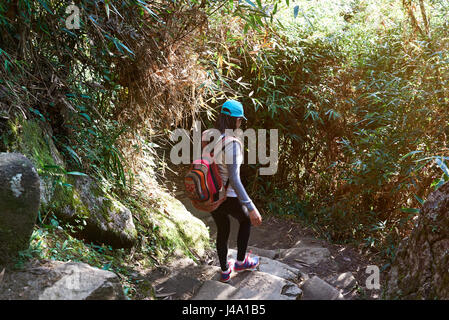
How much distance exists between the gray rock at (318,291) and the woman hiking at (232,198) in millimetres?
486

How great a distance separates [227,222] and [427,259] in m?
1.35

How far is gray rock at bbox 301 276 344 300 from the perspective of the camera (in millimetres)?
2814

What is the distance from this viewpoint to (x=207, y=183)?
2.70m

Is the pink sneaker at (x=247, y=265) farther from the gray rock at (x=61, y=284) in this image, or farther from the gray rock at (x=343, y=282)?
the gray rock at (x=61, y=284)

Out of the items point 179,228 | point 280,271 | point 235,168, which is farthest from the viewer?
point 179,228

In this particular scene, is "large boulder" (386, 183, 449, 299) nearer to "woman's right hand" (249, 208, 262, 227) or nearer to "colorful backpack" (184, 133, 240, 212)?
"woman's right hand" (249, 208, 262, 227)

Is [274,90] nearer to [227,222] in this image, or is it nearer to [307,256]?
[307,256]

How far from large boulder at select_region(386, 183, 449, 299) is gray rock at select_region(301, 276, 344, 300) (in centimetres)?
56

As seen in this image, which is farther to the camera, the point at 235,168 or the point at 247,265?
the point at 247,265

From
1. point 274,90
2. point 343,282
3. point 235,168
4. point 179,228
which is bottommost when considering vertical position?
point 343,282

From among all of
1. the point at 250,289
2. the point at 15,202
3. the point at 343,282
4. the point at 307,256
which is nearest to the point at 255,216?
the point at 250,289

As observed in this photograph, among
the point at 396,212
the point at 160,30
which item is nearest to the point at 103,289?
the point at 160,30
